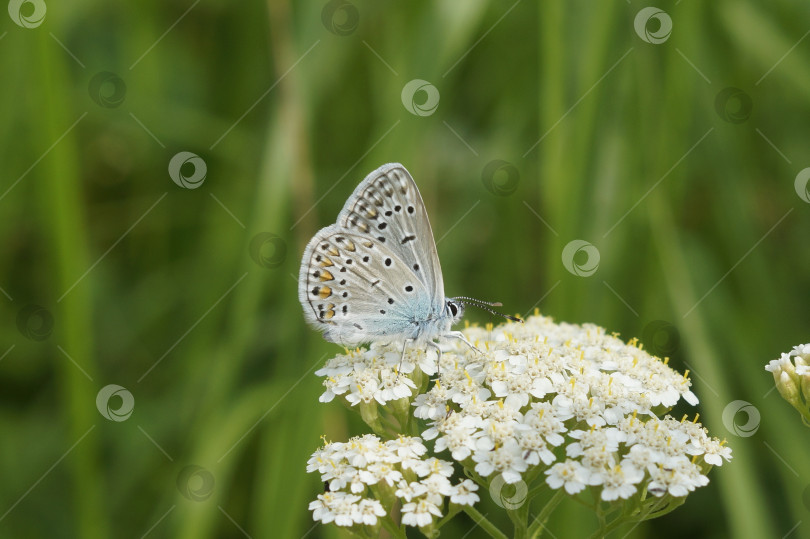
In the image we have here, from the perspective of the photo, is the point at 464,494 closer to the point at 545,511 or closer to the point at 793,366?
the point at 545,511

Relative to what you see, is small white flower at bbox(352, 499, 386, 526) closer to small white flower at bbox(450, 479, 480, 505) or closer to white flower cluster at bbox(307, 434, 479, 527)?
white flower cluster at bbox(307, 434, 479, 527)

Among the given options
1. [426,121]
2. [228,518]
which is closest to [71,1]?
[426,121]

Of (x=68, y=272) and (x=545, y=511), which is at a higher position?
(x=545, y=511)

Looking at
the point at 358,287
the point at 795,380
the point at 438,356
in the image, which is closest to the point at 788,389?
the point at 795,380

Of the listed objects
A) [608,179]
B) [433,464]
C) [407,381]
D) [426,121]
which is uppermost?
[608,179]

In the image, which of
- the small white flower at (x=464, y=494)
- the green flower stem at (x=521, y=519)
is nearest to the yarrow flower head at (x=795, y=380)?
the green flower stem at (x=521, y=519)

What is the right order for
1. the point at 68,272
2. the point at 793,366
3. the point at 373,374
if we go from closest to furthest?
the point at 793,366 → the point at 373,374 → the point at 68,272

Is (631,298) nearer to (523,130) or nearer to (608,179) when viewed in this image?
(608,179)
